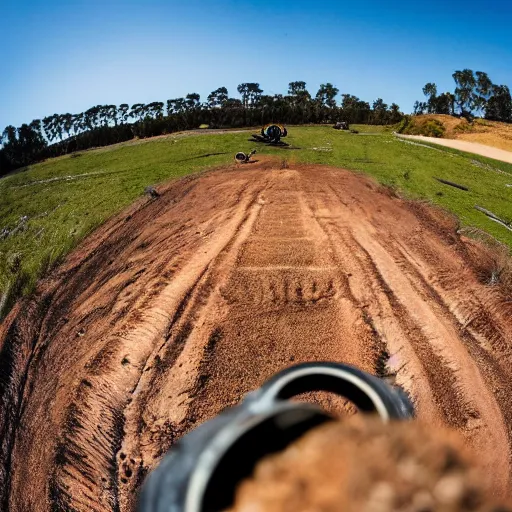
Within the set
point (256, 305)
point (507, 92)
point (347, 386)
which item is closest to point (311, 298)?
point (256, 305)

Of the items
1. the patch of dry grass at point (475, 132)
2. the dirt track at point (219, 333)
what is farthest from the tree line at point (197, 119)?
the dirt track at point (219, 333)

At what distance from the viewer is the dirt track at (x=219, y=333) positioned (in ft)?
23.6

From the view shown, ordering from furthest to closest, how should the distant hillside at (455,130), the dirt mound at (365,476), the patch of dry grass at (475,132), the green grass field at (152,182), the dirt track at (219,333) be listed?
the distant hillside at (455,130)
the patch of dry grass at (475,132)
the green grass field at (152,182)
the dirt track at (219,333)
the dirt mound at (365,476)

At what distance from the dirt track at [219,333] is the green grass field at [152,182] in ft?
7.71

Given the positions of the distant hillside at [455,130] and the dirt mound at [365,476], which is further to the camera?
the distant hillside at [455,130]

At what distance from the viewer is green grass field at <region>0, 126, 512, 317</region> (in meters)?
15.8

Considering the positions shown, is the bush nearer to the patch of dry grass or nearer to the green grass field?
the patch of dry grass

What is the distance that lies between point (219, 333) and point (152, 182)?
471 inches

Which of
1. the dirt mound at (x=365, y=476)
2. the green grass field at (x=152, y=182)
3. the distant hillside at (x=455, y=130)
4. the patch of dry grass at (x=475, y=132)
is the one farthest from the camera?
the distant hillside at (x=455, y=130)

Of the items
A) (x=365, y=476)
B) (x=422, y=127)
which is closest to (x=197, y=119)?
(x=422, y=127)

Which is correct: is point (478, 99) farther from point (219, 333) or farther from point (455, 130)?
point (219, 333)

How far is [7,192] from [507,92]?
86225 mm

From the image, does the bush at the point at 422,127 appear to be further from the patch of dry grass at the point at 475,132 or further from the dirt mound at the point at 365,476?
the dirt mound at the point at 365,476

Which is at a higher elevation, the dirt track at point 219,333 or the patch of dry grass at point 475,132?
the patch of dry grass at point 475,132
